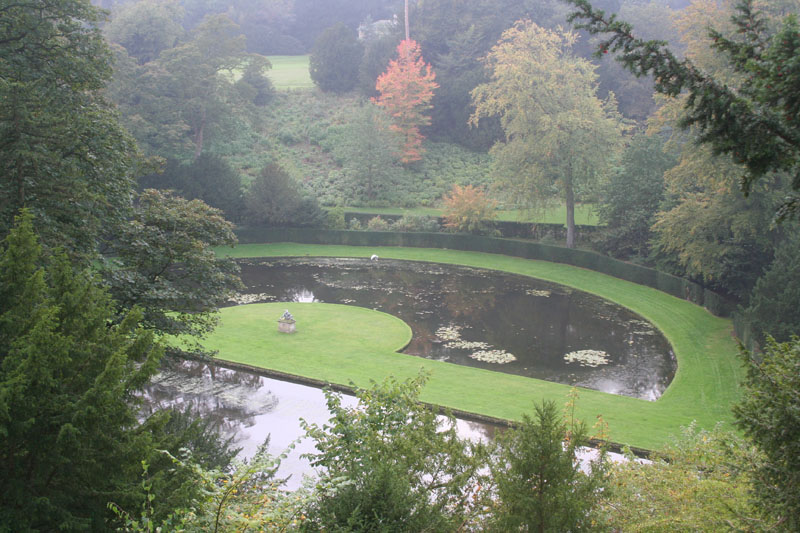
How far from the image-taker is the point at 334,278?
1409 inches

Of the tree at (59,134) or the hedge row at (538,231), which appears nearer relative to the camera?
the tree at (59,134)

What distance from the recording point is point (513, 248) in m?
40.1

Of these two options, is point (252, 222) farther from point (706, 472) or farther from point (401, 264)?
point (706, 472)

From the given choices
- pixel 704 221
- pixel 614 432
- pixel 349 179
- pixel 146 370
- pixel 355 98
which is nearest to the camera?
pixel 146 370

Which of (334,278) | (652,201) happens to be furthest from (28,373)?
(652,201)

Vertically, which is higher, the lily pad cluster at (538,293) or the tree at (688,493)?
the tree at (688,493)

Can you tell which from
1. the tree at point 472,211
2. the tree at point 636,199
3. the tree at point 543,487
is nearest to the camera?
the tree at point 543,487

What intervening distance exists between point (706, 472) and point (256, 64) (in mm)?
59397

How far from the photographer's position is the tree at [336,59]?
66.2 metres

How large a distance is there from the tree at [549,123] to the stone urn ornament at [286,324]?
1877cm

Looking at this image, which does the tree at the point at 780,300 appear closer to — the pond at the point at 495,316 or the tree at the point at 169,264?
the pond at the point at 495,316

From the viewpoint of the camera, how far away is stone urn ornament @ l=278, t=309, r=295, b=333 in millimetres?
24828

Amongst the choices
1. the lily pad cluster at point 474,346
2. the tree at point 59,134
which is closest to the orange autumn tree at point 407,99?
the lily pad cluster at point 474,346

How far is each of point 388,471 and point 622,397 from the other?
1352 centimetres
